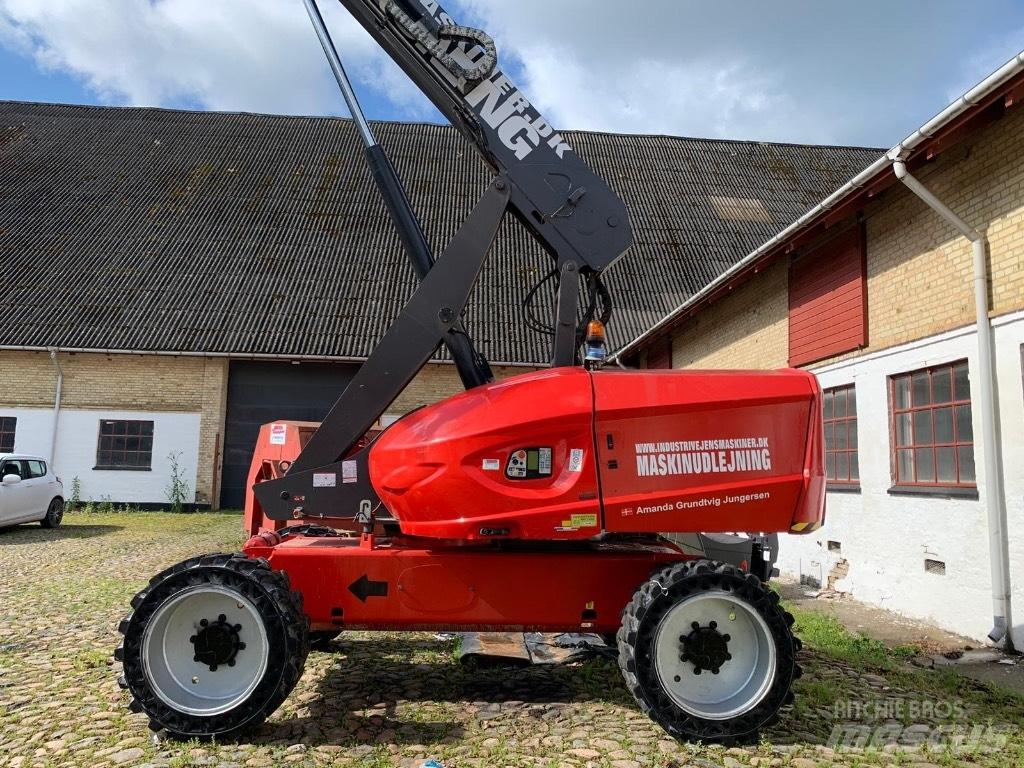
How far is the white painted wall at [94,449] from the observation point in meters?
19.0

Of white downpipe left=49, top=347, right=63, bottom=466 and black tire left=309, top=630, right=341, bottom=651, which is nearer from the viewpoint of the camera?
black tire left=309, top=630, right=341, bottom=651

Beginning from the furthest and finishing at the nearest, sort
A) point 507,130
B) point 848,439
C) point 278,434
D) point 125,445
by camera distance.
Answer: point 125,445 → point 848,439 → point 278,434 → point 507,130

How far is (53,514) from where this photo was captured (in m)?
14.8

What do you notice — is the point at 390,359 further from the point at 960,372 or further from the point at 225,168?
the point at 225,168

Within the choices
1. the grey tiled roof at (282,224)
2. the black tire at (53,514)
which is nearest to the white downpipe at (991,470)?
the grey tiled roof at (282,224)

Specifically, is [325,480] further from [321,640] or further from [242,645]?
[321,640]

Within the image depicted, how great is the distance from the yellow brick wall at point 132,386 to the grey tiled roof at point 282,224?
591 mm

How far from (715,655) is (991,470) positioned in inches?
144

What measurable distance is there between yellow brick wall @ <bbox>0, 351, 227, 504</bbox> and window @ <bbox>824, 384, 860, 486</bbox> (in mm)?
14748

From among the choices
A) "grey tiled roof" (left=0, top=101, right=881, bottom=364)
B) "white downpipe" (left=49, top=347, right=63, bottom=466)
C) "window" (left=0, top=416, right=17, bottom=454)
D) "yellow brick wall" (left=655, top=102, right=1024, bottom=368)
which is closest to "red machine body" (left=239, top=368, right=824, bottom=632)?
"yellow brick wall" (left=655, top=102, right=1024, bottom=368)

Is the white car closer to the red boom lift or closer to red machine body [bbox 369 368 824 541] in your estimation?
the red boom lift

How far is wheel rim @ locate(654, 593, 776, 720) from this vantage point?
4.29m

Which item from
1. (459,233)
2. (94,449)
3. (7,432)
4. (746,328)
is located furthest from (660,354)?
(7,432)

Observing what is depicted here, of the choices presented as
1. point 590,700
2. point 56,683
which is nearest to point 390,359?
point 590,700
